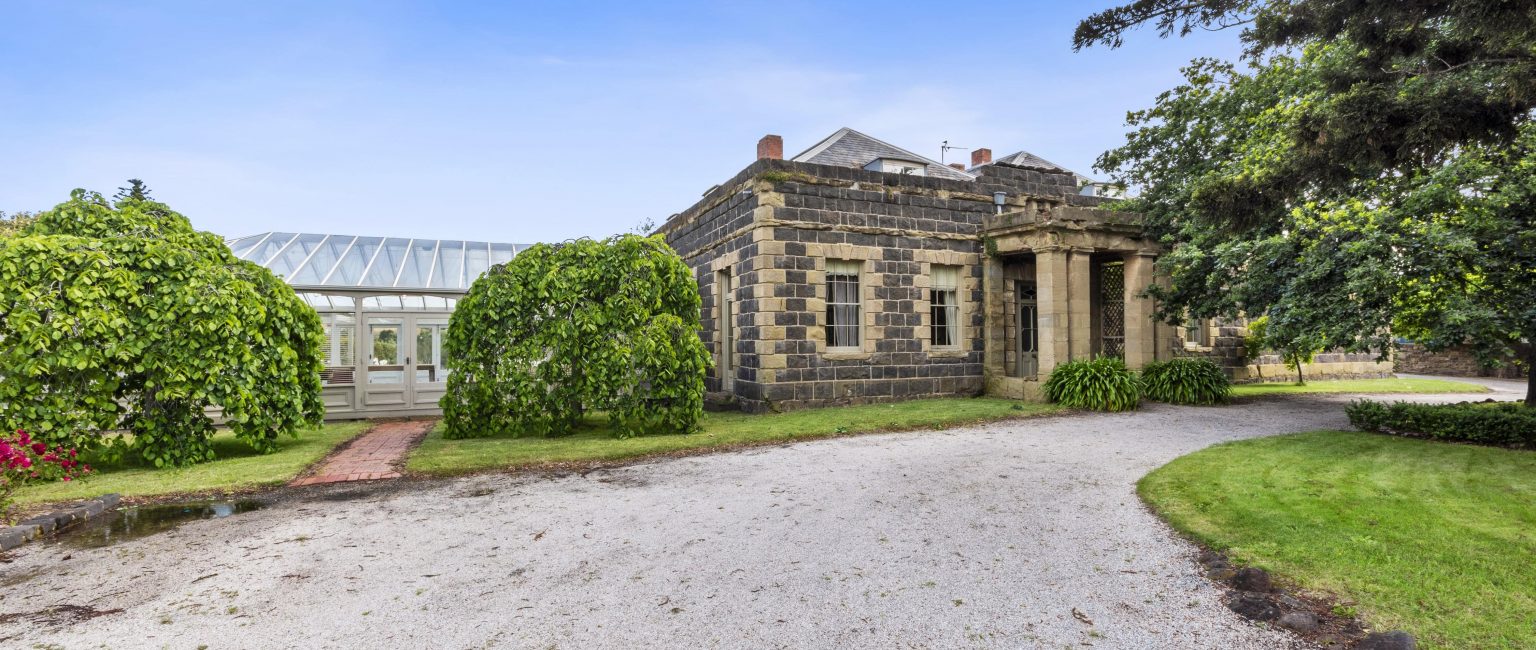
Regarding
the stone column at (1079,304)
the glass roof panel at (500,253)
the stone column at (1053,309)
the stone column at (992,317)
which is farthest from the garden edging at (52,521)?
the stone column at (1079,304)

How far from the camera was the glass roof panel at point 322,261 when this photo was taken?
14695 millimetres

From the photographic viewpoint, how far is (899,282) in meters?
13.8

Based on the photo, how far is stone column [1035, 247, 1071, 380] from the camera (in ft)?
42.8

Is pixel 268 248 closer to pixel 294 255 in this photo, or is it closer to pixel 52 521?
pixel 294 255

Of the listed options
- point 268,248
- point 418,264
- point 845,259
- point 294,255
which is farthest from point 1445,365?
point 268,248

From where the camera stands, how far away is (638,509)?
19.6 feet

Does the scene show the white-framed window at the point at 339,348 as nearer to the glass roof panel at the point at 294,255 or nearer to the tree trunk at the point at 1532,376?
the glass roof panel at the point at 294,255

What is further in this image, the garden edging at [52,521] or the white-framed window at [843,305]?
the white-framed window at [843,305]

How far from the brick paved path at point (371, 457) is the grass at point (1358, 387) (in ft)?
53.5

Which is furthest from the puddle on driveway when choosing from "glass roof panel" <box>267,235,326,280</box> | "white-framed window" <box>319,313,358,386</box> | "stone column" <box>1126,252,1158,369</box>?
"stone column" <box>1126,252,1158,369</box>

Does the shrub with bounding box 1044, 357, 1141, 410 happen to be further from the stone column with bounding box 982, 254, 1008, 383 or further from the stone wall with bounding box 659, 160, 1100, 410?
the stone wall with bounding box 659, 160, 1100, 410

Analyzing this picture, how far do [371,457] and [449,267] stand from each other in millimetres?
9180

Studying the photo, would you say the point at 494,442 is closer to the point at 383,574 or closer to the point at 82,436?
the point at 82,436

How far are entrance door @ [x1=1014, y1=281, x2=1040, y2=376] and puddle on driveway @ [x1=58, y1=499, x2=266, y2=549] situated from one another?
1334cm
